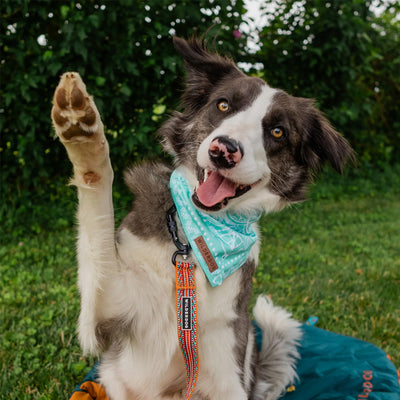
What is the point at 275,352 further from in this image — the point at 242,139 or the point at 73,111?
the point at 73,111

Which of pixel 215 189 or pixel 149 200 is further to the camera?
pixel 149 200

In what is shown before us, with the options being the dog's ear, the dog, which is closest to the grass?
the dog's ear

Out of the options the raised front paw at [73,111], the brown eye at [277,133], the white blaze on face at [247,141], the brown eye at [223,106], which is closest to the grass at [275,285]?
the brown eye at [277,133]

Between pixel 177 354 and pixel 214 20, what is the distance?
4341 millimetres

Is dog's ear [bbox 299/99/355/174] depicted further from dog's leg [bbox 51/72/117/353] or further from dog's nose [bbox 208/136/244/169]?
dog's leg [bbox 51/72/117/353]

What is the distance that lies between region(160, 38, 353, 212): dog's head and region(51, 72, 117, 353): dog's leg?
53 cm

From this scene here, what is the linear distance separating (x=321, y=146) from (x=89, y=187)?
5.10ft

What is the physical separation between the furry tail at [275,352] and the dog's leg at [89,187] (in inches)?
50.6

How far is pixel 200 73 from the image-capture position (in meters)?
2.80

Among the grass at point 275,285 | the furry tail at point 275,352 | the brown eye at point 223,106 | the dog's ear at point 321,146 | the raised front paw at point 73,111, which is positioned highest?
the raised front paw at point 73,111

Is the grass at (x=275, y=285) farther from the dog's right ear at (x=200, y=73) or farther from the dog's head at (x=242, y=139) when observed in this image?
the dog's right ear at (x=200, y=73)

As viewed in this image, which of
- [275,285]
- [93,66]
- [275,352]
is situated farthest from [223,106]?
[93,66]

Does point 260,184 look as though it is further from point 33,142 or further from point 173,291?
point 33,142

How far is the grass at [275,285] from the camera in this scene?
2906 mm
